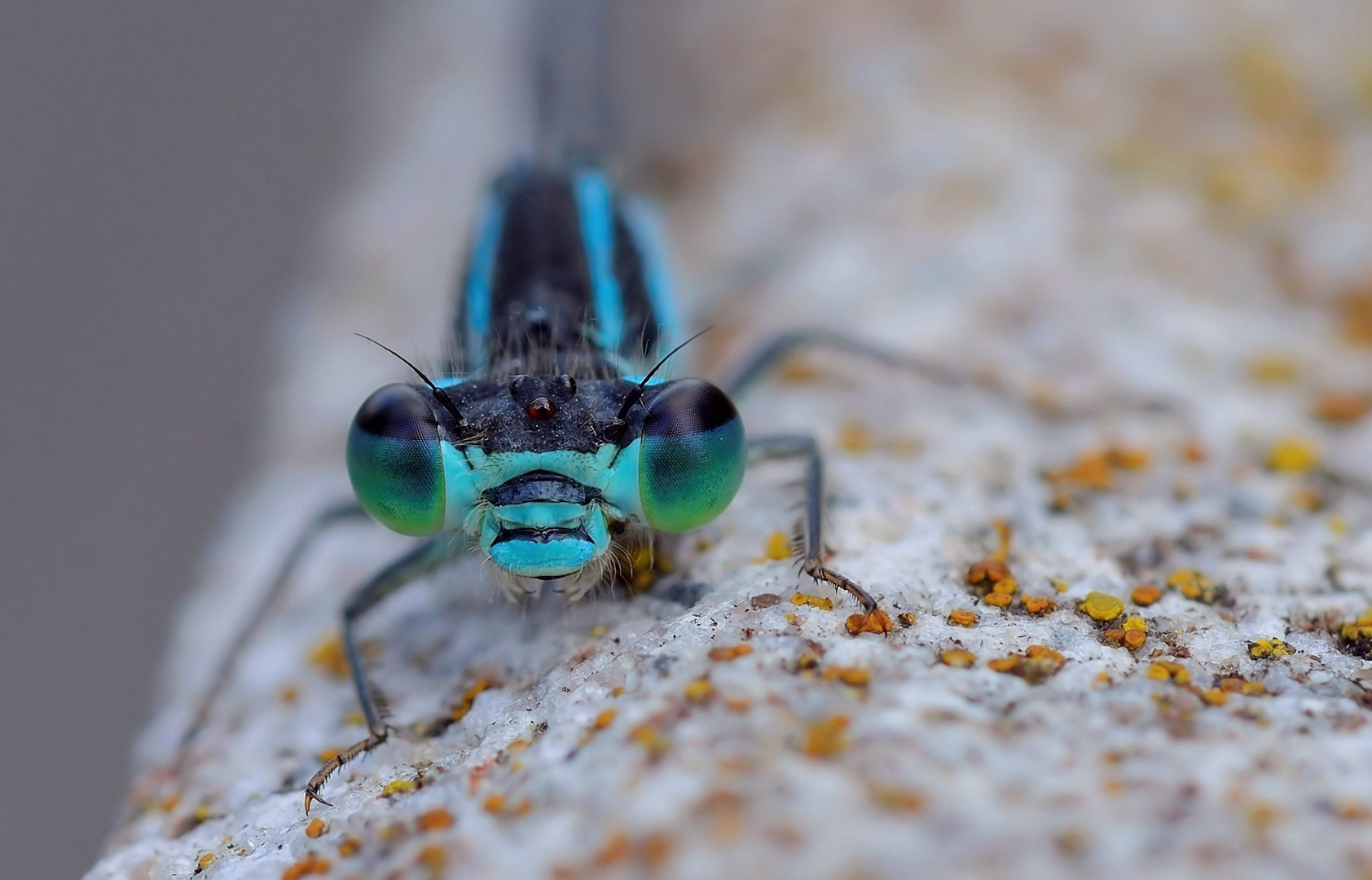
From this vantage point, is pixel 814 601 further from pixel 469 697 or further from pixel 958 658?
pixel 469 697

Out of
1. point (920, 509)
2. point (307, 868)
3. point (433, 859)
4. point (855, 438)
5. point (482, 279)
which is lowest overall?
point (307, 868)

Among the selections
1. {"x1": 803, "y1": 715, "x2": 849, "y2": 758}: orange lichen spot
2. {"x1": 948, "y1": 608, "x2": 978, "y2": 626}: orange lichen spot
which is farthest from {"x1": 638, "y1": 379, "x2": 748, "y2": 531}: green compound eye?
{"x1": 803, "y1": 715, "x2": 849, "y2": 758}: orange lichen spot

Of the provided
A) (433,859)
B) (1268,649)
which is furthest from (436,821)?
(1268,649)

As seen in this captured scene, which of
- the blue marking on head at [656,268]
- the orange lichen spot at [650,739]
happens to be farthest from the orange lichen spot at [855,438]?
the orange lichen spot at [650,739]

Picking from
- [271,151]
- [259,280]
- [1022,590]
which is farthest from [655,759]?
[271,151]

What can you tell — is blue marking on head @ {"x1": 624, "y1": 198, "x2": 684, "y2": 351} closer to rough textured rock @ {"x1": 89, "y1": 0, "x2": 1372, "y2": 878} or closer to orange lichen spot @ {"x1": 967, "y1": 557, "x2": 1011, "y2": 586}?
rough textured rock @ {"x1": 89, "y1": 0, "x2": 1372, "y2": 878}

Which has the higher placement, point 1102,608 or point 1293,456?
point 1293,456
